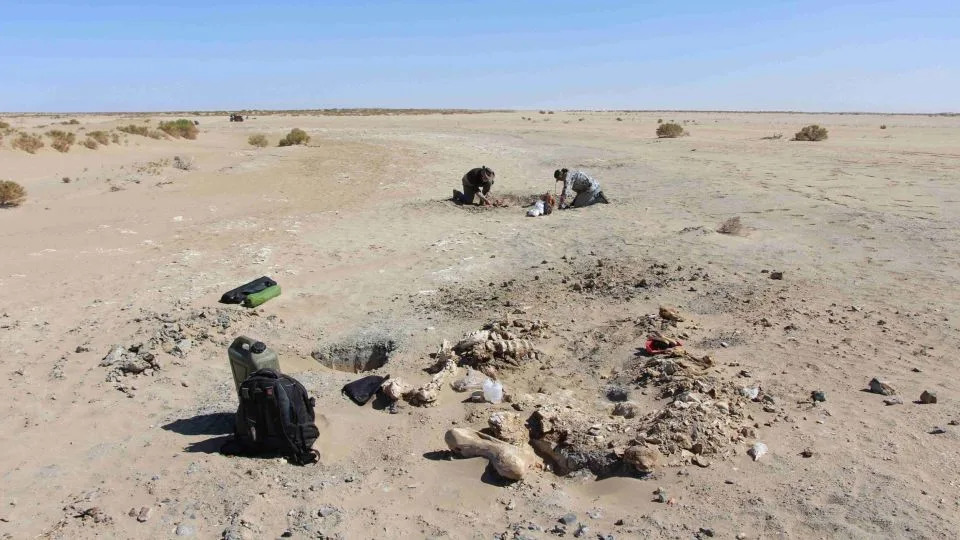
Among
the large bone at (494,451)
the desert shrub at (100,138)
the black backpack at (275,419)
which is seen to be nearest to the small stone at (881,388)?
the large bone at (494,451)

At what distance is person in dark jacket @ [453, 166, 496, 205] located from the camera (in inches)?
498

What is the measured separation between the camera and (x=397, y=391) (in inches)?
198

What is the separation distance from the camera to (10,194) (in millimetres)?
13188

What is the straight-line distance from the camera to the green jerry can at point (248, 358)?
14.8 ft

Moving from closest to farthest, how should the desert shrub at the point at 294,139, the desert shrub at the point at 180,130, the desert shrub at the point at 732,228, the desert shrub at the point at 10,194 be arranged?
1. the desert shrub at the point at 732,228
2. the desert shrub at the point at 10,194
3. the desert shrub at the point at 294,139
4. the desert shrub at the point at 180,130

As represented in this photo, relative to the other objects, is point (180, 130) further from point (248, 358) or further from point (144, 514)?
point (144, 514)

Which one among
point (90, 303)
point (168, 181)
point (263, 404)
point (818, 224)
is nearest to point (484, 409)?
point (263, 404)

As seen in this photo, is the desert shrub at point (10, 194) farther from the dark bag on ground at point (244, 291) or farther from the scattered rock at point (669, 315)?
the scattered rock at point (669, 315)

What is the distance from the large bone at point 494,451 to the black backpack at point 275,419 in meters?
0.90

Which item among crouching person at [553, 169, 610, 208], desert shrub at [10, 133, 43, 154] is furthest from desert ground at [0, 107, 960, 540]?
desert shrub at [10, 133, 43, 154]

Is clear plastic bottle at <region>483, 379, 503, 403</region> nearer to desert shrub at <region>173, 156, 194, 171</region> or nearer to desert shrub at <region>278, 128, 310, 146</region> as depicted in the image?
desert shrub at <region>173, 156, 194, 171</region>

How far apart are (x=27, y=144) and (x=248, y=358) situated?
19.1 metres

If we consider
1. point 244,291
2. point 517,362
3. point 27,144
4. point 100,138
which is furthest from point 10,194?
point 517,362

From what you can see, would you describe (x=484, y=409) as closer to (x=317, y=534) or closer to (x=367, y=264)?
(x=317, y=534)
